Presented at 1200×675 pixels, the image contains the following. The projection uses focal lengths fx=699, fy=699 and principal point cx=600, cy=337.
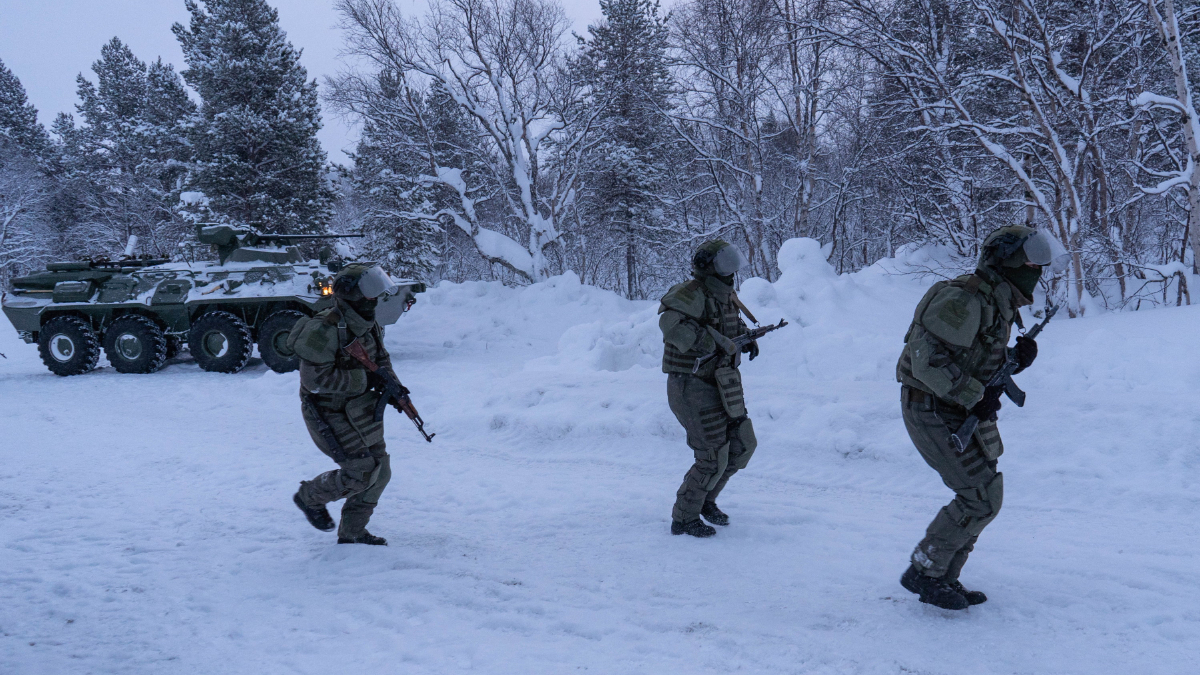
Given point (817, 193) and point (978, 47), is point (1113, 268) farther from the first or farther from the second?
point (817, 193)

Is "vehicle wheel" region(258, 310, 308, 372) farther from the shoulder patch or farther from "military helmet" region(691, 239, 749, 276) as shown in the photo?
"military helmet" region(691, 239, 749, 276)

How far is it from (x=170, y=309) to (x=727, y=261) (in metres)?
11.2

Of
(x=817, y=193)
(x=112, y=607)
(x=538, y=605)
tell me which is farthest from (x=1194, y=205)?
(x=817, y=193)

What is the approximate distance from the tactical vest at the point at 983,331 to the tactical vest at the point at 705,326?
1.27 meters

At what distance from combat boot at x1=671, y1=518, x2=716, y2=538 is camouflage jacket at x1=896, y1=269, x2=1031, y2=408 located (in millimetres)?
1714

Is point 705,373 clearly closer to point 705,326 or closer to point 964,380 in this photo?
point 705,326

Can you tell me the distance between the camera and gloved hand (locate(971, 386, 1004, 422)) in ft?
10.3

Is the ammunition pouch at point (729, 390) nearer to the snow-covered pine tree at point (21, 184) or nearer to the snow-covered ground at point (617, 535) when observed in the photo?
the snow-covered ground at point (617, 535)

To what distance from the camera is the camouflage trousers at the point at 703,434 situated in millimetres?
4246

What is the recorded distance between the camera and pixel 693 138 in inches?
687

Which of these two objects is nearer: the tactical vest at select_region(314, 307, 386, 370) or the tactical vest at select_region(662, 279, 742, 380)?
the tactical vest at select_region(314, 307, 386, 370)

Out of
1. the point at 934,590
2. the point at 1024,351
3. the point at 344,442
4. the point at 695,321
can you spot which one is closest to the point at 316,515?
the point at 344,442

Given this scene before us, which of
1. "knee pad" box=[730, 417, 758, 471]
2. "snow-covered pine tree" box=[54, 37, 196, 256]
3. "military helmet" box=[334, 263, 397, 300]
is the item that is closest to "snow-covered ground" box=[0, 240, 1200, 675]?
"knee pad" box=[730, 417, 758, 471]

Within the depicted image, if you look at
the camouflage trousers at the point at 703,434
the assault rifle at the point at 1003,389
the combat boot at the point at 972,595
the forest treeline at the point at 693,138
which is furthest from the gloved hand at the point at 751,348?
the forest treeline at the point at 693,138
